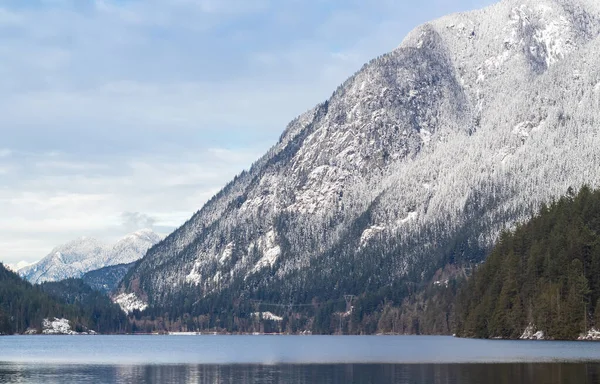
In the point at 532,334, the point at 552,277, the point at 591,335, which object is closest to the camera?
the point at 591,335

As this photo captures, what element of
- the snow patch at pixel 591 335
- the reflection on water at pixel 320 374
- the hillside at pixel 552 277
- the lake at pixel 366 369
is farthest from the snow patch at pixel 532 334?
the reflection on water at pixel 320 374

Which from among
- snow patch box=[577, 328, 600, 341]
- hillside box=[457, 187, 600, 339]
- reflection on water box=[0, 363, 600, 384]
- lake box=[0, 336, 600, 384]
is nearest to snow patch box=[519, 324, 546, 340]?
hillside box=[457, 187, 600, 339]

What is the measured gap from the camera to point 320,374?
106188 mm

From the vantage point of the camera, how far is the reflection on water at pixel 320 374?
91.7 metres

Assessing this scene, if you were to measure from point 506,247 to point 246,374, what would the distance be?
4074 inches

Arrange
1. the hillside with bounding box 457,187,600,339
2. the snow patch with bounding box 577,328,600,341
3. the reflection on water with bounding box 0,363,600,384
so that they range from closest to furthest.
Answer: the reflection on water with bounding box 0,363,600,384, the snow patch with bounding box 577,328,600,341, the hillside with bounding box 457,187,600,339

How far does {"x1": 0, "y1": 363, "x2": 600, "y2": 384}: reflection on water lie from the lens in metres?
91.7

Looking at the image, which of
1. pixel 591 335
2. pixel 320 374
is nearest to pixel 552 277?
pixel 591 335

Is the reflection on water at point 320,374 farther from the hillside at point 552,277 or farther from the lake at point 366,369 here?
the hillside at point 552,277

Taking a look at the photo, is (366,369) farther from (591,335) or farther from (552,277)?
(552,277)

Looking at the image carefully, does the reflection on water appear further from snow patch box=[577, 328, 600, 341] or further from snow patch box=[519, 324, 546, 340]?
snow patch box=[519, 324, 546, 340]

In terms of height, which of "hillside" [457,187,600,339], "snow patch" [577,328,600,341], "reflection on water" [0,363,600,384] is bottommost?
"reflection on water" [0,363,600,384]

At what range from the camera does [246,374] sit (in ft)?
358

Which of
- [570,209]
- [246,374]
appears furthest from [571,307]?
[246,374]
